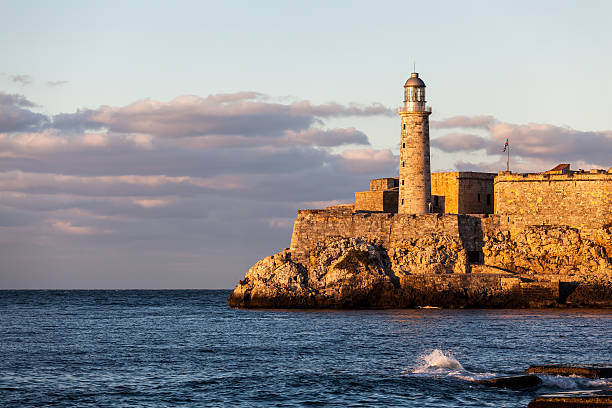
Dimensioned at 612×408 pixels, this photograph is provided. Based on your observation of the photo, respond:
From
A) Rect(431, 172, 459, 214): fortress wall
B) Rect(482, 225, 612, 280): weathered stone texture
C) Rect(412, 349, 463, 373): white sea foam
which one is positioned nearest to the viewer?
Rect(412, 349, 463, 373): white sea foam

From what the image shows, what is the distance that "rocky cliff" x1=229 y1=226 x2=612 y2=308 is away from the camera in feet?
→ 159

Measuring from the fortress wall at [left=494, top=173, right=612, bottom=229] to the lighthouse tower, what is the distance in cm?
520

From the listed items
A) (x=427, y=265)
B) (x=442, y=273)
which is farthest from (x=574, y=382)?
(x=427, y=265)

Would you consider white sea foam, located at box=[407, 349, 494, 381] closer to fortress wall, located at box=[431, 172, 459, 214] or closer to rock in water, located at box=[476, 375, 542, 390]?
rock in water, located at box=[476, 375, 542, 390]

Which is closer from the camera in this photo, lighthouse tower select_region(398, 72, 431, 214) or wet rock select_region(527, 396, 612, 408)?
wet rock select_region(527, 396, 612, 408)

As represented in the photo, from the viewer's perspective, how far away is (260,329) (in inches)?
1458

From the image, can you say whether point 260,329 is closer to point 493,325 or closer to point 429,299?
point 493,325

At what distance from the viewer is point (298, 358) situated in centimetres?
2670

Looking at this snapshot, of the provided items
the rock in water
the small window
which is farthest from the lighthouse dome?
the rock in water

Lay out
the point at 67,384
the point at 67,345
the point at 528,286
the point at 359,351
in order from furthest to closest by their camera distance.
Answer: the point at 528,286
the point at 67,345
the point at 359,351
the point at 67,384

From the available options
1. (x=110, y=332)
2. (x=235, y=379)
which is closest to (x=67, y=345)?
(x=110, y=332)

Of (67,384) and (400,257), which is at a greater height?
(400,257)

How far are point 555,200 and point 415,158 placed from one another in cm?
938

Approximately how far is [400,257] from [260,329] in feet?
53.9
